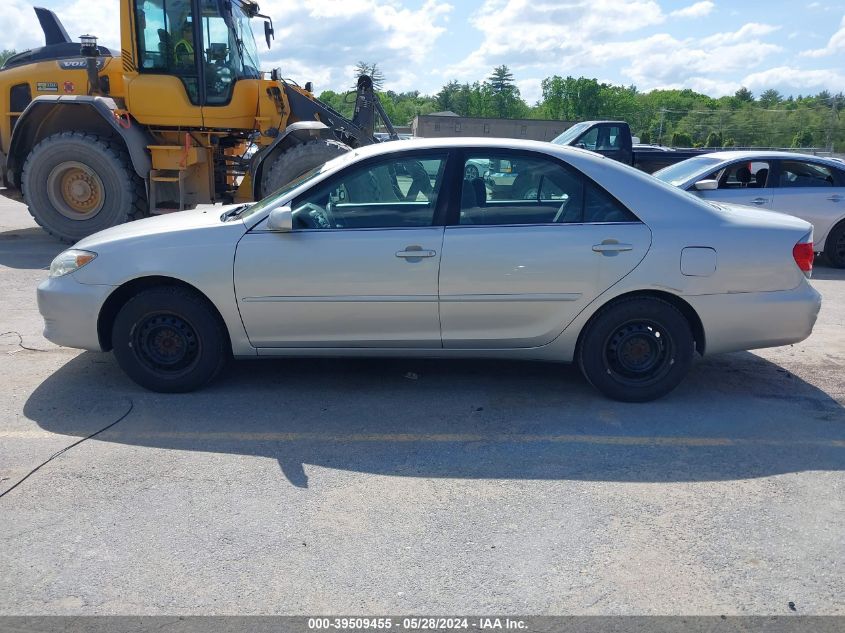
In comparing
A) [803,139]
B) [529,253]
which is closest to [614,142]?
[529,253]

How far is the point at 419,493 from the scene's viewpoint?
3.78m

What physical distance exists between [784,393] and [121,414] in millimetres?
4430

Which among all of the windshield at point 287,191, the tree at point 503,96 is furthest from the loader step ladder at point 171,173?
the tree at point 503,96

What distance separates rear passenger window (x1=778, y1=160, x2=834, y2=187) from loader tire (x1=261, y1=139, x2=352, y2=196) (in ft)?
19.0

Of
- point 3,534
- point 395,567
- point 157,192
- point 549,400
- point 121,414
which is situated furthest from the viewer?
point 157,192

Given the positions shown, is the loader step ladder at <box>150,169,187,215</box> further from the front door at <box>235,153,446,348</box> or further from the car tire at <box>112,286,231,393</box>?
the front door at <box>235,153,446,348</box>

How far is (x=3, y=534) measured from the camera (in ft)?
11.1

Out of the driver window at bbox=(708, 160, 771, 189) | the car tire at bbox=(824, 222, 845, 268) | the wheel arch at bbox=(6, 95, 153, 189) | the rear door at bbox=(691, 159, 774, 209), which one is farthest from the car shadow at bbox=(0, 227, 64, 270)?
the car tire at bbox=(824, 222, 845, 268)

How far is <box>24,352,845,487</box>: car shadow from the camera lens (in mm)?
4117

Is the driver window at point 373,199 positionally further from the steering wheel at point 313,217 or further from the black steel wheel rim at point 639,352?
the black steel wheel rim at point 639,352

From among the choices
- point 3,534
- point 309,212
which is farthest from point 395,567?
point 309,212

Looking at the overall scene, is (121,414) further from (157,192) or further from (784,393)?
(157,192)

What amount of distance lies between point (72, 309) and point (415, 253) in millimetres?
2249

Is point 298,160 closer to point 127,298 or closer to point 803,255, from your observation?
point 127,298
